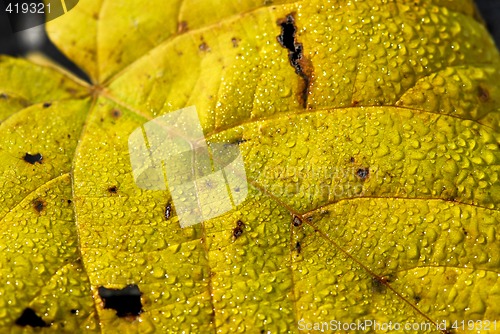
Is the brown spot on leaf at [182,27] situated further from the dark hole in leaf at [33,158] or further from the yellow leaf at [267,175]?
the dark hole in leaf at [33,158]

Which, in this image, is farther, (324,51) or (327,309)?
(324,51)

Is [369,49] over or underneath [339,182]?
over

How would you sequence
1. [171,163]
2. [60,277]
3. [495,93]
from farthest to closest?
[495,93]
[171,163]
[60,277]

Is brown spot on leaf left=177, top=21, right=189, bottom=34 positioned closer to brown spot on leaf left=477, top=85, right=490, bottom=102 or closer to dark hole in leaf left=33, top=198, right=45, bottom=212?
dark hole in leaf left=33, top=198, right=45, bottom=212

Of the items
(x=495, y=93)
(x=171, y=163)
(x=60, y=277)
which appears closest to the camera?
(x=60, y=277)

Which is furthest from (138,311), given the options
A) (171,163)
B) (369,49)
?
(369,49)

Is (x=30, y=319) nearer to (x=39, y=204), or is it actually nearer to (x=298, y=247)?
(x=39, y=204)

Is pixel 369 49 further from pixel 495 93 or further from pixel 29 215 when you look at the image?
pixel 29 215

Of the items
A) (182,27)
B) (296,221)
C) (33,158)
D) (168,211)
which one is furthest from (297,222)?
(33,158)
